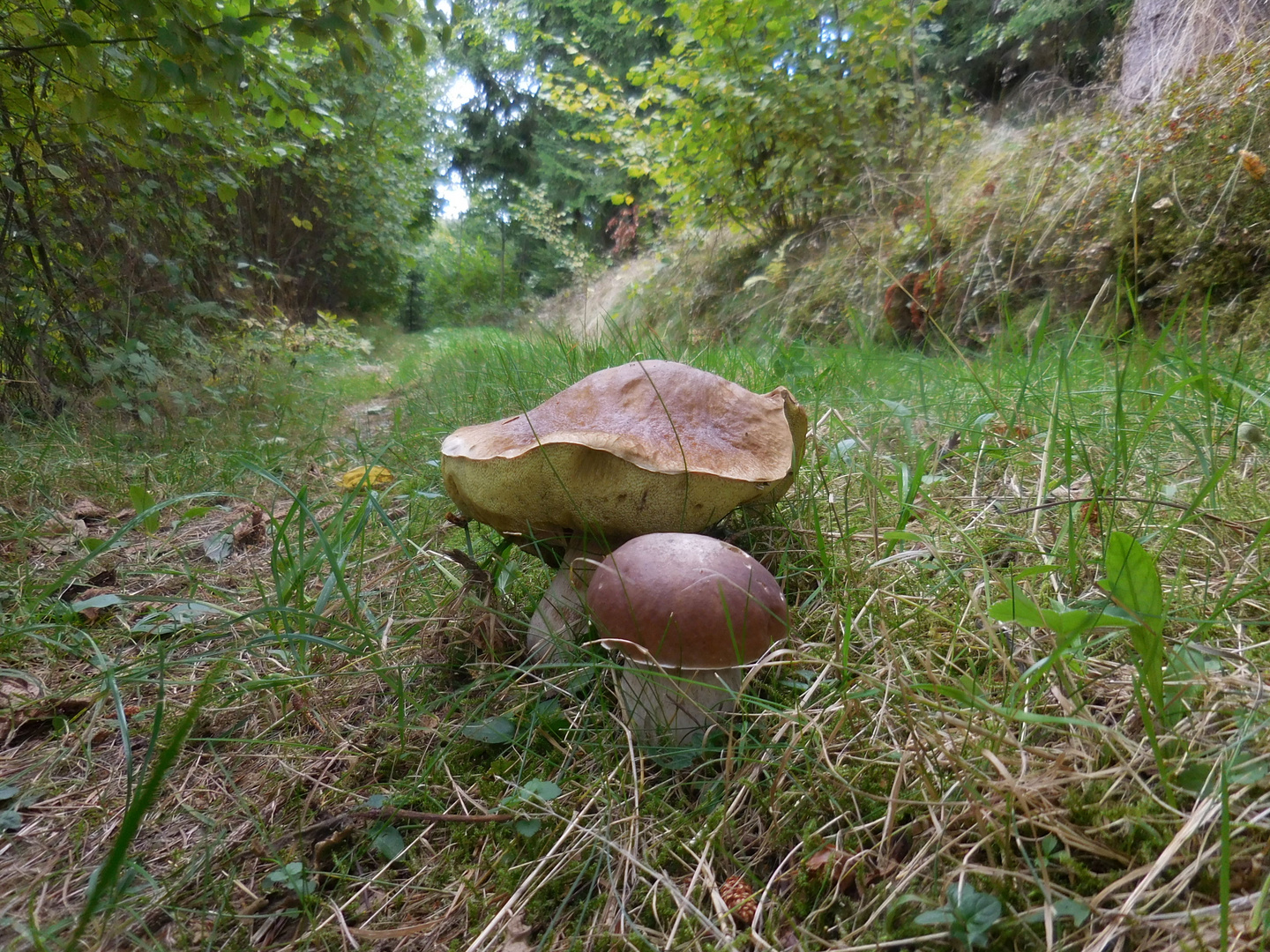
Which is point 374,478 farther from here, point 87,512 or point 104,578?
point 87,512

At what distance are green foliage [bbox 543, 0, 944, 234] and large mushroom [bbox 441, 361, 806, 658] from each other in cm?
499

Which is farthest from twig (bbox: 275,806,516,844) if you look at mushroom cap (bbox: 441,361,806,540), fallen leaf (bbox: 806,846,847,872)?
mushroom cap (bbox: 441,361,806,540)

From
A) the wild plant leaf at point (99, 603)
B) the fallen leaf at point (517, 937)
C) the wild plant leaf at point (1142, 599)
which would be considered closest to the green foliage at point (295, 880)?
the fallen leaf at point (517, 937)

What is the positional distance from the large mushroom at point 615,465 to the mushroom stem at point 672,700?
0.22 m

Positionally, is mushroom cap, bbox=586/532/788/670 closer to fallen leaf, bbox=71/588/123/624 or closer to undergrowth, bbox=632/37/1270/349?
fallen leaf, bbox=71/588/123/624

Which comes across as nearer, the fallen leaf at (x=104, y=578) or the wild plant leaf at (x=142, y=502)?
the wild plant leaf at (x=142, y=502)

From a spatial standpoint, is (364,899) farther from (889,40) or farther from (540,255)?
(540,255)

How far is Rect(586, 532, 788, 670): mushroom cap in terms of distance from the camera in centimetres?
114

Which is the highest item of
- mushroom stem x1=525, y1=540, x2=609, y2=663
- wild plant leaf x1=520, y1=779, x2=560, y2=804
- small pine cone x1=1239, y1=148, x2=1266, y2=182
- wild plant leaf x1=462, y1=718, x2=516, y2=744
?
small pine cone x1=1239, y1=148, x2=1266, y2=182

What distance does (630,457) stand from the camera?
129 cm

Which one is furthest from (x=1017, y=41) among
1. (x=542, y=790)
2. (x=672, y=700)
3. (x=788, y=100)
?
(x=542, y=790)

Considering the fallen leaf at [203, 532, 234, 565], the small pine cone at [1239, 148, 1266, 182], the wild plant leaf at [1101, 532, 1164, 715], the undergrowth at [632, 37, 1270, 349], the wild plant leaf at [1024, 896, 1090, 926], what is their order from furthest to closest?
1. the undergrowth at [632, 37, 1270, 349]
2. the small pine cone at [1239, 148, 1266, 182]
3. the fallen leaf at [203, 532, 234, 565]
4. the wild plant leaf at [1101, 532, 1164, 715]
5. the wild plant leaf at [1024, 896, 1090, 926]

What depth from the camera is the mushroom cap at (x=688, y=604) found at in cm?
114

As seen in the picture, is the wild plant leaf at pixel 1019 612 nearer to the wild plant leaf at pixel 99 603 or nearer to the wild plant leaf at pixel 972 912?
the wild plant leaf at pixel 972 912
